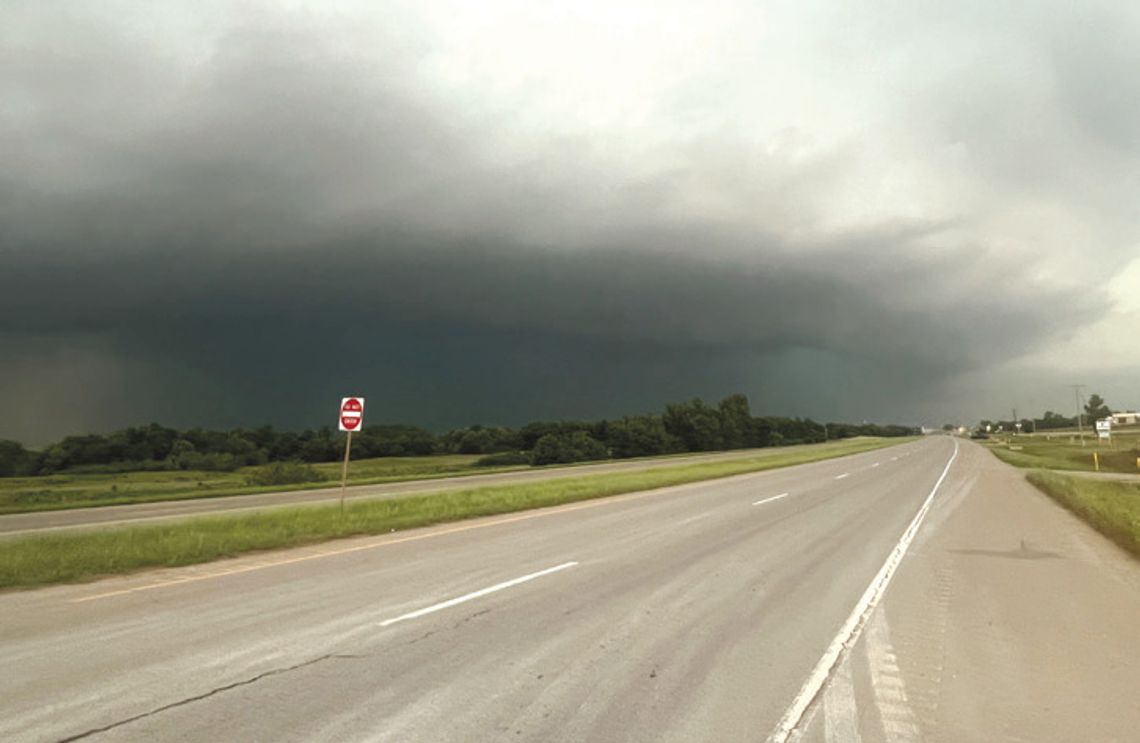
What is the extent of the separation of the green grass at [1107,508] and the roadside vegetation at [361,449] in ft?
129

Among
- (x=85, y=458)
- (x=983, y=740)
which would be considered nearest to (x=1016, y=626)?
(x=983, y=740)

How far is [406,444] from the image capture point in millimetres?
117812

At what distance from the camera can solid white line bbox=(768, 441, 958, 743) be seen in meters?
4.90

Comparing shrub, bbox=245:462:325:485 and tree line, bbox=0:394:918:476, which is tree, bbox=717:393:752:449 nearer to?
tree line, bbox=0:394:918:476

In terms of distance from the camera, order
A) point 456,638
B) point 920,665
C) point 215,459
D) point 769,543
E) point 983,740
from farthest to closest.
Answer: point 215,459 → point 769,543 → point 456,638 → point 920,665 → point 983,740

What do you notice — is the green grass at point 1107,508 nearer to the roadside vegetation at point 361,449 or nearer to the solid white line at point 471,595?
the solid white line at point 471,595

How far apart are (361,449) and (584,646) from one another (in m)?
110

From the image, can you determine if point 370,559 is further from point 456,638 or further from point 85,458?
point 85,458

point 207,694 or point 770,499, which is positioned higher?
point 207,694

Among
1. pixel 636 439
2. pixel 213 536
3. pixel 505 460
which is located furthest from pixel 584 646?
pixel 636 439

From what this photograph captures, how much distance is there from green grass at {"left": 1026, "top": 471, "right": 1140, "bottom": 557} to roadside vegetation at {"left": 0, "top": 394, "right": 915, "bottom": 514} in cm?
3931

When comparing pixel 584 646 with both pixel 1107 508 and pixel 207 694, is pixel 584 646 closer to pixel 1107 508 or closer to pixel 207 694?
pixel 207 694

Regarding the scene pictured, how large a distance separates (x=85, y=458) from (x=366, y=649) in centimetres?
10067

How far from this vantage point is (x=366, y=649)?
6449 mm
